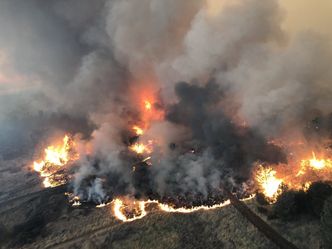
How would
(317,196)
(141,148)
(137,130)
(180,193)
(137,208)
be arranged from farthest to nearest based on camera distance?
(137,130) < (141,148) < (180,193) < (137,208) < (317,196)

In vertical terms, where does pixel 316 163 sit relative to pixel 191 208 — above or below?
above

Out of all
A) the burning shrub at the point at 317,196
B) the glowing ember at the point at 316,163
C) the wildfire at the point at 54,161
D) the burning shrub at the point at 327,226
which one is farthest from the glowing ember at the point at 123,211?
the glowing ember at the point at 316,163

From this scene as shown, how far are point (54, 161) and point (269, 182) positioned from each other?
178ft

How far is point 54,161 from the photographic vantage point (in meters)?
80.3

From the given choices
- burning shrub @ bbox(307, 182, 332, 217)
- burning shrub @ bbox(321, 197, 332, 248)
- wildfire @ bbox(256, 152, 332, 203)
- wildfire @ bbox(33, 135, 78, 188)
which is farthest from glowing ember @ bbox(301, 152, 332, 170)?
wildfire @ bbox(33, 135, 78, 188)

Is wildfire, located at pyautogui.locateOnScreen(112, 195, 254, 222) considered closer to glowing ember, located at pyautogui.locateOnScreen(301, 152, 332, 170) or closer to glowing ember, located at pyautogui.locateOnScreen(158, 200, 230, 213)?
glowing ember, located at pyautogui.locateOnScreen(158, 200, 230, 213)

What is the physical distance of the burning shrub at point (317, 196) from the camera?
→ 3769cm

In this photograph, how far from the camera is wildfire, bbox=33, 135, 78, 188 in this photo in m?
71.1

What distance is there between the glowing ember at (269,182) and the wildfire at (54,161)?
40.9 meters

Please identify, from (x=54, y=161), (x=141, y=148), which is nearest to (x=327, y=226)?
(x=141, y=148)

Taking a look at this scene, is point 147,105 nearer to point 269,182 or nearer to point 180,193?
point 180,193

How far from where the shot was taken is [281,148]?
57656mm

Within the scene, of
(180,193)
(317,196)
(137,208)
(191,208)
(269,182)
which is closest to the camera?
(317,196)

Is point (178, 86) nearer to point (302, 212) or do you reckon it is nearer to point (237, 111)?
point (237, 111)
